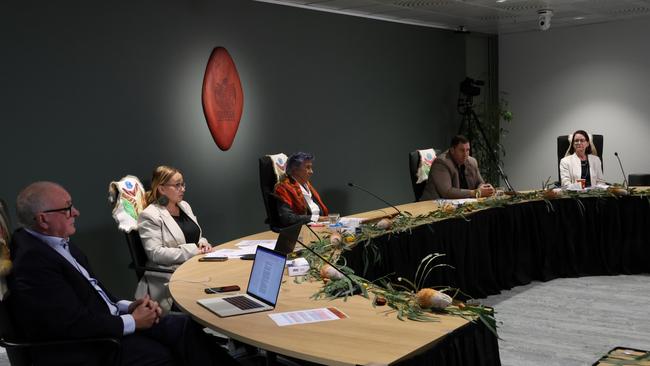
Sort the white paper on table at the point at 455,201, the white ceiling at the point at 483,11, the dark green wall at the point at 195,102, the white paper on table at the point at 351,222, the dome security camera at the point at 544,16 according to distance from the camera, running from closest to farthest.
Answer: the white paper on table at the point at 351,222, the dark green wall at the point at 195,102, the white paper on table at the point at 455,201, the white ceiling at the point at 483,11, the dome security camera at the point at 544,16

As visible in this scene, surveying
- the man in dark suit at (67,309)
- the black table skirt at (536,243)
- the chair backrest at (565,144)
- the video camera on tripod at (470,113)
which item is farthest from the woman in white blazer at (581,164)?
the man in dark suit at (67,309)

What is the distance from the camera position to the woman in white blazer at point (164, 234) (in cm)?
362

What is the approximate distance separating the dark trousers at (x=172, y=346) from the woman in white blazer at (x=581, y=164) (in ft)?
14.8

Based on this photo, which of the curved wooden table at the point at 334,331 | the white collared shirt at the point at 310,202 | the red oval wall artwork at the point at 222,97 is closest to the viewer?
the curved wooden table at the point at 334,331

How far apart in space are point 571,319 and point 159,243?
2.61 m

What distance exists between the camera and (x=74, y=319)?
2320 mm

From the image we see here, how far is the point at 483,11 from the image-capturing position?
7105mm

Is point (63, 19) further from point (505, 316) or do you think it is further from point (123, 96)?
point (505, 316)

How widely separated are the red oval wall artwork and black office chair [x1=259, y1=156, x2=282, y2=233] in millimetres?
698

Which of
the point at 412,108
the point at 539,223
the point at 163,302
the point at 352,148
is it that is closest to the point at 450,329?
the point at 163,302

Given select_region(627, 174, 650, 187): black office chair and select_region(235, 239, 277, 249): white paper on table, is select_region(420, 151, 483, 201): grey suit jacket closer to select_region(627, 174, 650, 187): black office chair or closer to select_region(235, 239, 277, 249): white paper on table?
select_region(235, 239, 277, 249): white paper on table

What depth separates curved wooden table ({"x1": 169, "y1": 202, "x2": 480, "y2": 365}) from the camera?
6.37 ft

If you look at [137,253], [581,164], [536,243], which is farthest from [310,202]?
[581,164]

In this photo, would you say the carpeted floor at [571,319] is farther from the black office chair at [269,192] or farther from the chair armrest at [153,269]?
the black office chair at [269,192]
